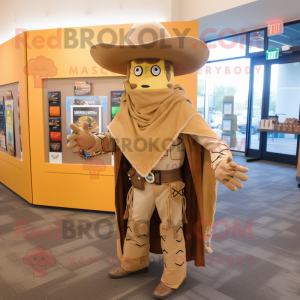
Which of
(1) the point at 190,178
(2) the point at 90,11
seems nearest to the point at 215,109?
(2) the point at 90,11

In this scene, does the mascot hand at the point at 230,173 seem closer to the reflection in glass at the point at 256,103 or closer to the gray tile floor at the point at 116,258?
the gray tile floor at the point at 116,258

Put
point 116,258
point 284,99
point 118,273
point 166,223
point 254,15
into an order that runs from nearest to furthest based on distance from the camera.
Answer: point 166,223 → point 118,273 → point 116,258 → point 254,15 → point 284,99

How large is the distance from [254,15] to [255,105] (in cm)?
208

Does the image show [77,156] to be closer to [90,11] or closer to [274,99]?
[90,11]

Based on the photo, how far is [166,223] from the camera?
1.70 m

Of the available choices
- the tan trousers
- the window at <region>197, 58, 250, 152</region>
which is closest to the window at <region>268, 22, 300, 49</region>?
the window at <region>197, 58, 250, 152</region>

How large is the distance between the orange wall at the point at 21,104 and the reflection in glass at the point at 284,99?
5168 mm

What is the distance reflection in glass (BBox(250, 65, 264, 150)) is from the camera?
6.47 meters

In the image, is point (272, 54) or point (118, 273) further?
point (272, 54)

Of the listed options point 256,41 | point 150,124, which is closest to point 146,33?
point 150,124

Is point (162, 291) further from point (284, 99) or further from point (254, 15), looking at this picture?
point (284, 99)

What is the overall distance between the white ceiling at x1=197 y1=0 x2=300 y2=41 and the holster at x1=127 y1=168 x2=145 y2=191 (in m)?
4.32

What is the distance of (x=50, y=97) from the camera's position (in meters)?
3.09

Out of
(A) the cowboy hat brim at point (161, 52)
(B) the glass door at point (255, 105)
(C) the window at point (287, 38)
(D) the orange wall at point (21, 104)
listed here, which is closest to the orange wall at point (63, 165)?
(D) the orange wall at point (21, 104)
